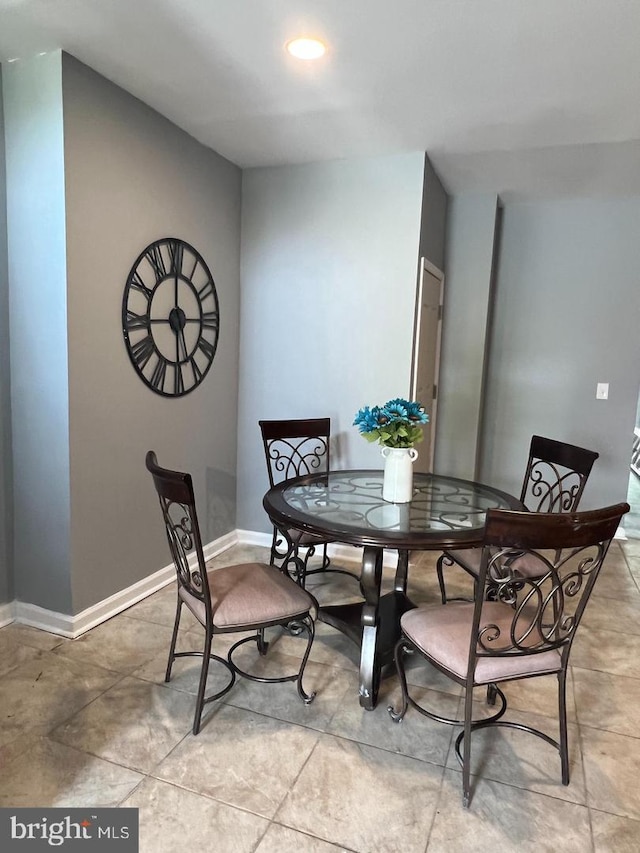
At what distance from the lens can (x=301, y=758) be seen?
1.86 m

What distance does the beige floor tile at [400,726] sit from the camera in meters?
1.93

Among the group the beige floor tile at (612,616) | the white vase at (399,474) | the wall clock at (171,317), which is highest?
the wall clock at (171,317)

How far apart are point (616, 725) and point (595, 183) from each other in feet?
10.7

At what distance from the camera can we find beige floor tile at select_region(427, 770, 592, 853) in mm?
1558

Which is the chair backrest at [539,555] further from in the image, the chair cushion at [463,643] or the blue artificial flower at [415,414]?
the blue artificial flower at [415,414]

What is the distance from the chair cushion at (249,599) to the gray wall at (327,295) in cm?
155

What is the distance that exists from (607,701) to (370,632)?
1.01m

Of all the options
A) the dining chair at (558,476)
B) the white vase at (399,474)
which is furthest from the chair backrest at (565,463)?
the white vase at (399,474)

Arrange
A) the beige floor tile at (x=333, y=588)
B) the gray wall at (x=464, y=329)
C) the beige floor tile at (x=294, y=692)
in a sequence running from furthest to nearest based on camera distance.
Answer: the gray wall at (x=464, y=329)
the beige floor tile at (x=333, y=588)
the beige floor tile at (x=294, y=692)

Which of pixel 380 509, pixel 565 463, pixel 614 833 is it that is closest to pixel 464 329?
pixel 565 463

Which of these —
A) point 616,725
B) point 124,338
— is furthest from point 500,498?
point 124,338

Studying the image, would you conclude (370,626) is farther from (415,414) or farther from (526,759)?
(415,414)

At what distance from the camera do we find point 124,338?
2709mm

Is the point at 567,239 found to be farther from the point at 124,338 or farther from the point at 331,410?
the point at 124,338
